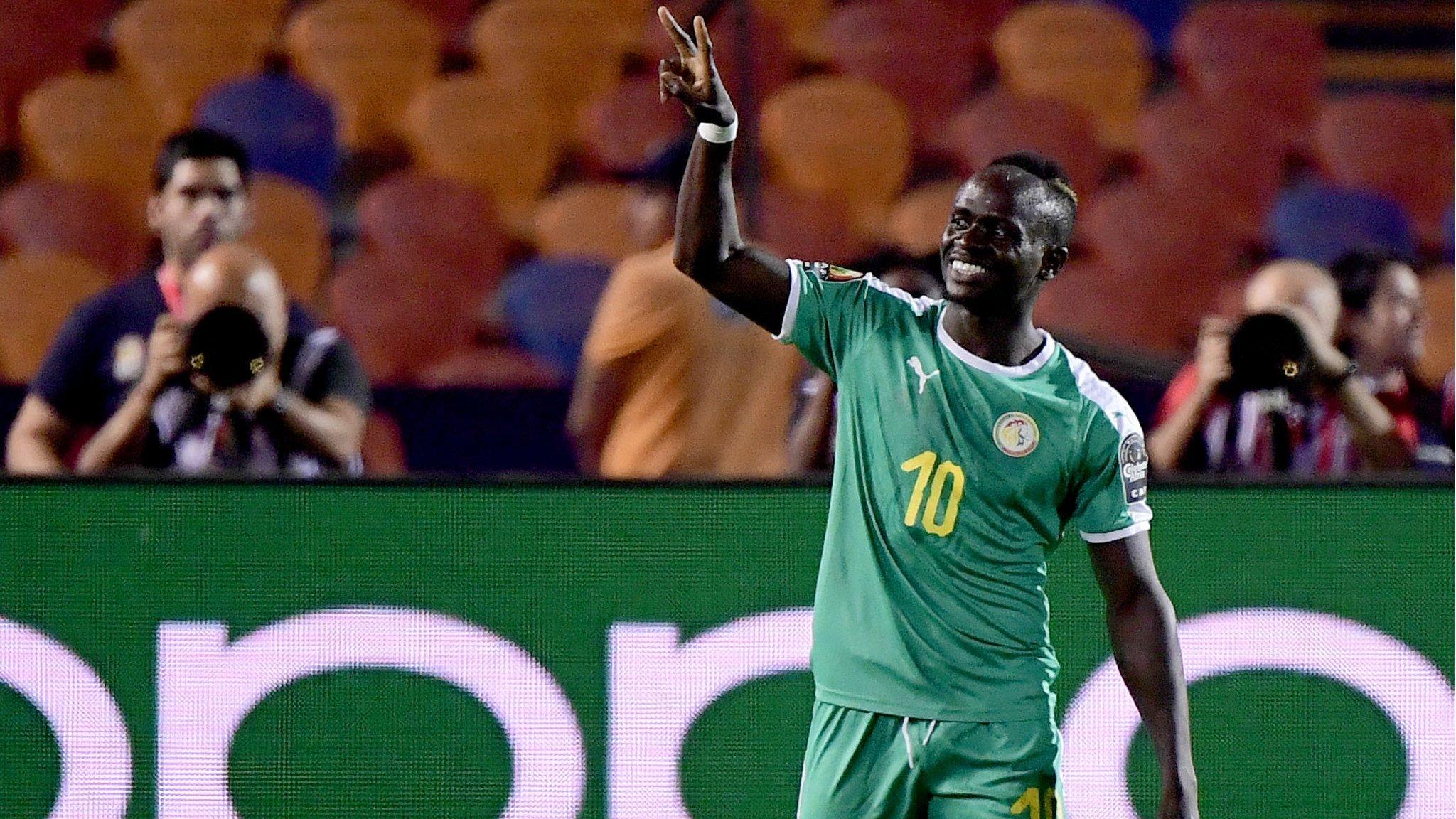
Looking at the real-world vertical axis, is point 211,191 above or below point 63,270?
below

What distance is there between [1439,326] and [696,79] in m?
4.94

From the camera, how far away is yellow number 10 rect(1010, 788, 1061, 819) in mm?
2754

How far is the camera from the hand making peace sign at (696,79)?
8.85ft

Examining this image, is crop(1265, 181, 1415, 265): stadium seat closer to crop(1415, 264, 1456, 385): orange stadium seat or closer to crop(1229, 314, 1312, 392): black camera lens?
crop(1415, 264, 1456, 385): orange stadium seat

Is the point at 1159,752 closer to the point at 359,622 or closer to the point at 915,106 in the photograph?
the point at 359,622

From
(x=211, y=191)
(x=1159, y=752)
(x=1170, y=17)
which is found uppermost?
(x=1170, y=17)

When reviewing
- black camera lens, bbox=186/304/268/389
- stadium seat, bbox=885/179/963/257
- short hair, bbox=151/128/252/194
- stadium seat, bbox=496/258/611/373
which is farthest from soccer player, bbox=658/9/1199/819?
stadium seat, bbox=885/179/963/257

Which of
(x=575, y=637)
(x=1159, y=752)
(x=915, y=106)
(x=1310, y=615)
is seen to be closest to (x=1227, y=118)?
(x=915, y=106)

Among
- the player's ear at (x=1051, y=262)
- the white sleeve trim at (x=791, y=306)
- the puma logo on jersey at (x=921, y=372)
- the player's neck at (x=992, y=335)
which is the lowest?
the puma logo on jersey at (x=921, y=372)

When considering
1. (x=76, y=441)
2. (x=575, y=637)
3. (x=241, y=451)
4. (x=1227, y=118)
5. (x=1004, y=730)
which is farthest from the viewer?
(x=1227, y=118)

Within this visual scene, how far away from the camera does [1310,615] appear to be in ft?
12.3

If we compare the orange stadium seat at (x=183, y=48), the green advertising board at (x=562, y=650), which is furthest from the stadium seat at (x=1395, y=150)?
the orange stadium seat at (x=183, y=48)

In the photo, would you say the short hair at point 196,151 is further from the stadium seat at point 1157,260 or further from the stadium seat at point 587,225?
the stadium seat at point 1157,260

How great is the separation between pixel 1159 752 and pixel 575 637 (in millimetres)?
1319
